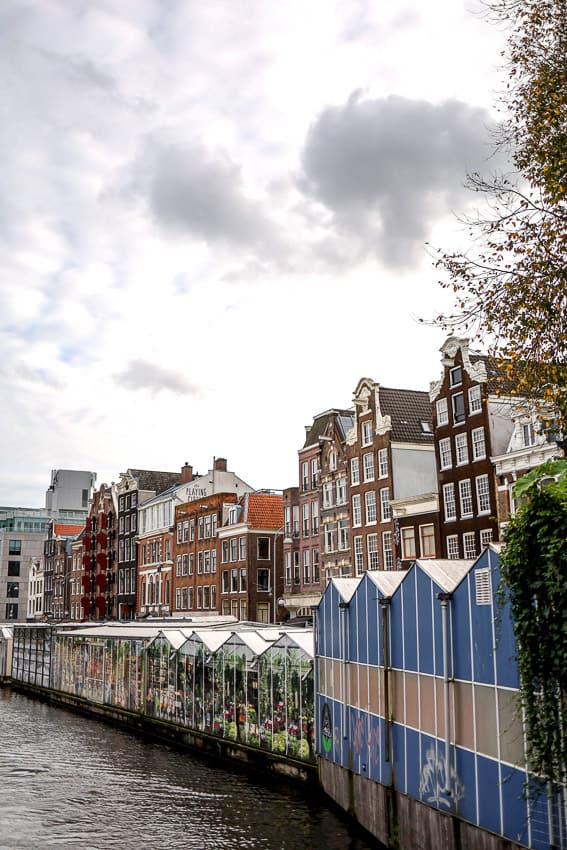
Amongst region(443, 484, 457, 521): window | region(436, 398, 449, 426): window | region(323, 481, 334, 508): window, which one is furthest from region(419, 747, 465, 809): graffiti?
region(323, 481, 334, 508): window

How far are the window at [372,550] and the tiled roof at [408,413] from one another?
707 cm

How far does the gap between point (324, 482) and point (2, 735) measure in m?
31.1

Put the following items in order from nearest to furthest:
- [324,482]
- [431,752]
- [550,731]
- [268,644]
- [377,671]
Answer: [550,731]
[431,752]
[377,671]
[268,644]
[324,482]

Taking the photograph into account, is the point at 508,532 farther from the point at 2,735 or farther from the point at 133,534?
the point at 133,534

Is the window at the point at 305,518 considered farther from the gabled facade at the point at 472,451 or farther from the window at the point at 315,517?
the gabled facade at the point at 472,451

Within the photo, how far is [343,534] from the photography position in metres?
64.6

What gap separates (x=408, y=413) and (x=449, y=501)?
10.9m

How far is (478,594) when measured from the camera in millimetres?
19375

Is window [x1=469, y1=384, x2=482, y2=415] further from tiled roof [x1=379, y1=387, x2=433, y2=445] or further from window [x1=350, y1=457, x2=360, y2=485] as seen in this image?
window [x1=350, y1=457, x2=360, y2=485]

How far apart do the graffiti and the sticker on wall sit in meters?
7.50

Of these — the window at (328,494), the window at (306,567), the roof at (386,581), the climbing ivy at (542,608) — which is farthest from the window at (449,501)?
the climbing ivy at (542,608)

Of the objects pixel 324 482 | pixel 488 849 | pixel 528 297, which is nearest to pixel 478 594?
pixel 488 849

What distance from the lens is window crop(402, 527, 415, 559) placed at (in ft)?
184

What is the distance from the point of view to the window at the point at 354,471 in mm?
63206
